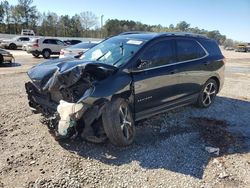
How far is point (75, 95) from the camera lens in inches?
186

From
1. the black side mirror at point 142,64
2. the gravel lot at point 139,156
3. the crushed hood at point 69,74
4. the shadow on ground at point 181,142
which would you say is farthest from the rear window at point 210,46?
the crushed hood at point 69,74

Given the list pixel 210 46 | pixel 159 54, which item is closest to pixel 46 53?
pixel 210 46

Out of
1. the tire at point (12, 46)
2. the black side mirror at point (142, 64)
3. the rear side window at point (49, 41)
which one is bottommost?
the tire at point (12, 46)

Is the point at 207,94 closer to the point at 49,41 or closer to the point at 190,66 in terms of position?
the point at 190,66

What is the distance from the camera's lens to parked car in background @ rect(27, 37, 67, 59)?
83.7ft

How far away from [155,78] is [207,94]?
2.44 m

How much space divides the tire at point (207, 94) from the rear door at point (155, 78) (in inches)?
54.2

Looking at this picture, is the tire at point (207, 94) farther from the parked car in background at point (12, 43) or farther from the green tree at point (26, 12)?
the green tree at point (26, 12)

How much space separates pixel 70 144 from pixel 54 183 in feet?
4.04

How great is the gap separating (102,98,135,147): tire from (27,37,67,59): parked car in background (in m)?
22.1

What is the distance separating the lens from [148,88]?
17.8 feet

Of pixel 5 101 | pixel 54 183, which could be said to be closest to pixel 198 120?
pixel 54 183

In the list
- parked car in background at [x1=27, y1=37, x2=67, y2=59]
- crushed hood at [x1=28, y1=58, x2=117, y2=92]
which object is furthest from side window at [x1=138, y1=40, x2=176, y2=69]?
parked car in background at [x1=27, y1=37, x2=67, y2=59]

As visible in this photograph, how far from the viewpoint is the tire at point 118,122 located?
15.3 ft
